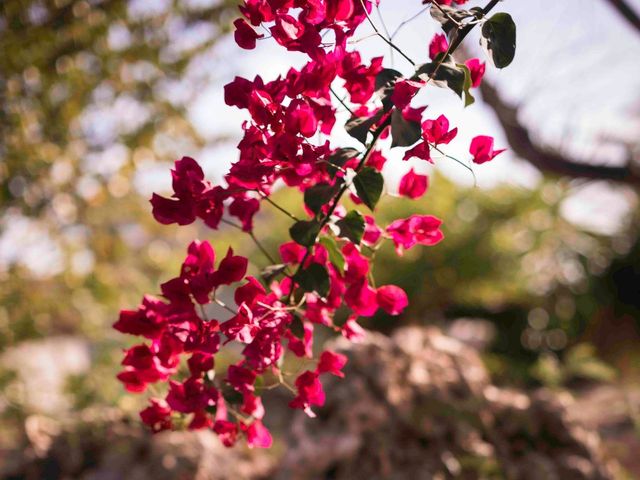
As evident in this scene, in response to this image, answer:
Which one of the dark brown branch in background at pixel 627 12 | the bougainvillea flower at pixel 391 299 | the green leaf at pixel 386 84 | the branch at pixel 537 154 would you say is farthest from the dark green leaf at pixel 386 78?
the branch at pixel 537 154

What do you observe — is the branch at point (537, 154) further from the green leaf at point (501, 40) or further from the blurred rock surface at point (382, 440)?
the green leaf at point (501, 40)

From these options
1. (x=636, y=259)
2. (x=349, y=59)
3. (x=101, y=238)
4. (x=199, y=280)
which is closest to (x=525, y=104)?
(x=349, y=59)

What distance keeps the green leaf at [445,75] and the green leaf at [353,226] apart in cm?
14

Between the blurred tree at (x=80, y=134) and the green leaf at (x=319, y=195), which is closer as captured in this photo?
the green leaf at (x=319, y=195)

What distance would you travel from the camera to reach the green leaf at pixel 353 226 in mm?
593

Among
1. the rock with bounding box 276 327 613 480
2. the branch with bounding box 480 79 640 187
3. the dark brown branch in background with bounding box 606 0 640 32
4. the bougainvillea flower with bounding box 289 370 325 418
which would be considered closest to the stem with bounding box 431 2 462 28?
the bougainvillea flower with bounding box 289 370 325 418

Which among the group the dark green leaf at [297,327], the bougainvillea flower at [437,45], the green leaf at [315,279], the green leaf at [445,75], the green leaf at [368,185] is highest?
Result: the bougainvillea flower at [437,45]

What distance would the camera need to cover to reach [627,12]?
1318 mm

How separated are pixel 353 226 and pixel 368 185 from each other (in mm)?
45

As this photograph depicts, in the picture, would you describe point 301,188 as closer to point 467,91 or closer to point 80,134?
point 467,91

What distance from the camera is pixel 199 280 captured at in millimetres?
616

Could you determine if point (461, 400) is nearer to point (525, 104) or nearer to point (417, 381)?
point (417, 381)

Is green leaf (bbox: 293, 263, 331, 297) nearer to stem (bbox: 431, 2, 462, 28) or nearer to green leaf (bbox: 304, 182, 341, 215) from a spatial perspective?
green leaf (bbox: 304, 182, 341, 215)

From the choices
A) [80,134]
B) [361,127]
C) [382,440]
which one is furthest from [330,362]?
[80,134]
